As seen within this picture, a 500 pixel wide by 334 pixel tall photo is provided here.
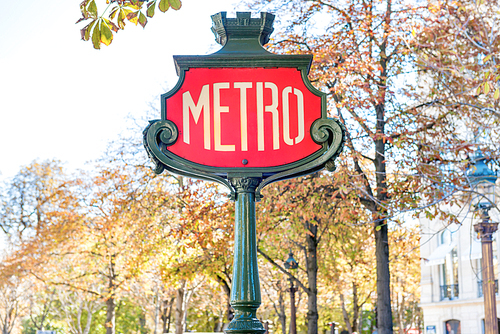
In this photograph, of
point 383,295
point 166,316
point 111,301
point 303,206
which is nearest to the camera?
point 383,295

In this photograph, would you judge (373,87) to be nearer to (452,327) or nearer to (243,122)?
(243,122)

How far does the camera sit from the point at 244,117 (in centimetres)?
323

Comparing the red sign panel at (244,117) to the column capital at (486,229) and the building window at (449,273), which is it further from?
the building window at (449,273)

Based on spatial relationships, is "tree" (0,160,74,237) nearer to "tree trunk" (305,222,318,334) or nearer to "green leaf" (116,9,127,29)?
"tree trunk" (305,222,318,334)

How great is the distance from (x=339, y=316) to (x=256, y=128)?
56.3 metres

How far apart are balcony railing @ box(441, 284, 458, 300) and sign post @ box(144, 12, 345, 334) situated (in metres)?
31.7

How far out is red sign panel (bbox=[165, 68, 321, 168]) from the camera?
10.6 ft

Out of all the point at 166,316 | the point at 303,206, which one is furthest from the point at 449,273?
the point at 303,206

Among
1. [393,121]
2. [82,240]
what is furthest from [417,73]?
[82,240]

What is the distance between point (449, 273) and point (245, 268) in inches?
1285

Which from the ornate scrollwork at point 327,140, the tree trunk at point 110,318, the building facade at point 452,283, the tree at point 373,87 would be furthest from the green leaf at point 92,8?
the tree trunk at point 110,318

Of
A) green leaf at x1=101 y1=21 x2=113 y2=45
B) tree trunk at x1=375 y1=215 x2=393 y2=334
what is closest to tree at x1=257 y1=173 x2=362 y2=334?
tree trunk at x1=375 y1=215 x2=393 y2=334

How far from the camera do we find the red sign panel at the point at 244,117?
324cm

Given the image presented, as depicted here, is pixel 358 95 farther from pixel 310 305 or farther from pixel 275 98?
pixel 275 98
